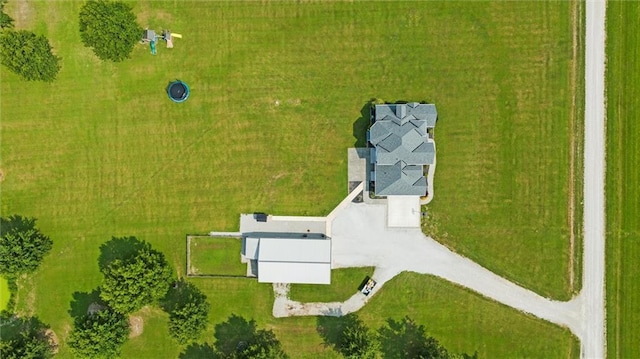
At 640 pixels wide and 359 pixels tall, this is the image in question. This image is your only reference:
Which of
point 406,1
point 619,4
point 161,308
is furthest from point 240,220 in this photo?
point 619,4

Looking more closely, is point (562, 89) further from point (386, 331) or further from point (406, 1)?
point (386, 331)

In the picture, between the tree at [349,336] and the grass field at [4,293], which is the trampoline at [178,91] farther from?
the tree at [349,336]

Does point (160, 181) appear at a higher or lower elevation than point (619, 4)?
lower

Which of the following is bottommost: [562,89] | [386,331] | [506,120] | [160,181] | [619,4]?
[386,331]

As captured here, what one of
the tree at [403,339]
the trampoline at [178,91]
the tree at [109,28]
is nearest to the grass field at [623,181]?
the tree at [403,339]

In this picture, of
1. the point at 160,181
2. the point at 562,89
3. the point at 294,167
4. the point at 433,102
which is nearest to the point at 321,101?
the point at 294,167

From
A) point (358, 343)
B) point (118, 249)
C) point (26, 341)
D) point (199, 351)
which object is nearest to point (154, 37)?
point (118, 249)

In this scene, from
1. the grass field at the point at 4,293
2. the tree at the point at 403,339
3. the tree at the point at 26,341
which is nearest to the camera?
the tree at the point at 26,341
